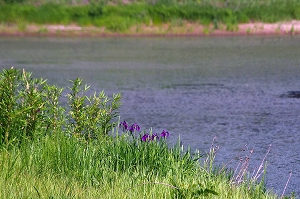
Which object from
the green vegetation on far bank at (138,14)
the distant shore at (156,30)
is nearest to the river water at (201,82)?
the distant shore at (156,30)

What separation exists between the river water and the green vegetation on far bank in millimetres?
1805

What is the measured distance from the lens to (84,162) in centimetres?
623

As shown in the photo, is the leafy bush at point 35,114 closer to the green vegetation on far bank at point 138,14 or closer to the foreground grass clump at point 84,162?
the foreground grass clump at point 84,162

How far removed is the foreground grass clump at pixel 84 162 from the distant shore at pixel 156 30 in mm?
17722

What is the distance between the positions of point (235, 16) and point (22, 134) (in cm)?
1969

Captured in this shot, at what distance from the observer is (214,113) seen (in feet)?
36.6

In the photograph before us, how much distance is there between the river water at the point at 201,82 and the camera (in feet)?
29.7

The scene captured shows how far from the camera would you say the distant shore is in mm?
25172

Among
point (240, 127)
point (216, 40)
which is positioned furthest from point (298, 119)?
point (216, 40)

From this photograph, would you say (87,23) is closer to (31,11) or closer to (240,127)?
(31,11)

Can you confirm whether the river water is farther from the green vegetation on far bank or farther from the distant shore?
the green vegetation on far bank

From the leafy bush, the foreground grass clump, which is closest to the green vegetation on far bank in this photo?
the leafy bush

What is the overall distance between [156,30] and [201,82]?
37.0ft

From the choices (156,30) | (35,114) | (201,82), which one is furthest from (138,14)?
(35,114)
